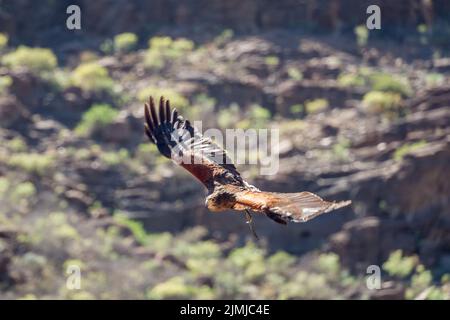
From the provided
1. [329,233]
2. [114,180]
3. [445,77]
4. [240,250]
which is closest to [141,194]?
[114,180]

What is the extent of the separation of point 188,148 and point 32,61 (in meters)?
40.3

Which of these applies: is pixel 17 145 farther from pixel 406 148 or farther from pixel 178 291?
pixel 406 148

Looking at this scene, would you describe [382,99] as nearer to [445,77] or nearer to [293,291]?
[445,77]

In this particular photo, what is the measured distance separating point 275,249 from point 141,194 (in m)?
6.67

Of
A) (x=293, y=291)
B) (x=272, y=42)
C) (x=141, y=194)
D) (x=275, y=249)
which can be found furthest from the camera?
(x=272, y=42)

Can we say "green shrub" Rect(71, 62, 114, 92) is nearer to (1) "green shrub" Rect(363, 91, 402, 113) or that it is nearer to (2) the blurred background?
(2) the blurred background

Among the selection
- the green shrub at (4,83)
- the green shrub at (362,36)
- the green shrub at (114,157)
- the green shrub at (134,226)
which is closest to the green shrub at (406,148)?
the green shrub at (134,226)

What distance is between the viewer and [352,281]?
39562 millimetres

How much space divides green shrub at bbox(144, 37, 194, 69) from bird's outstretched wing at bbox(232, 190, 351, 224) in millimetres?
44964

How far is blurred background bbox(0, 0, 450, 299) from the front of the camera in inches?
1576

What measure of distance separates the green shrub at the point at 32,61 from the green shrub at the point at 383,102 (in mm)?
15186

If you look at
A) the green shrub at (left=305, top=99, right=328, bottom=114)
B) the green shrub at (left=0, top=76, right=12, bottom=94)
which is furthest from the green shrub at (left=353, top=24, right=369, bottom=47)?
the green shrub at (left=0, top=76, right=12, bottom=94)

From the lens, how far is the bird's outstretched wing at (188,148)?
53.0 feet

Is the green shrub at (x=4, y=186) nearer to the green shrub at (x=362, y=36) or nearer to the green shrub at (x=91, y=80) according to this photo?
the green shrub at (x=91, y=80)
